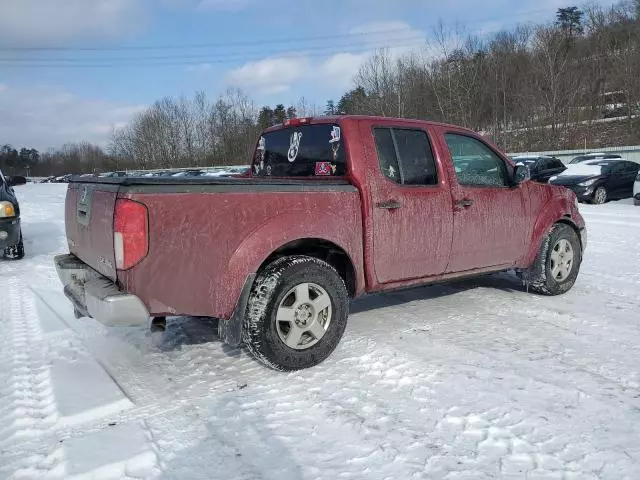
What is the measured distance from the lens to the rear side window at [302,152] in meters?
4.30

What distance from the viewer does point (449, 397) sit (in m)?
3.34

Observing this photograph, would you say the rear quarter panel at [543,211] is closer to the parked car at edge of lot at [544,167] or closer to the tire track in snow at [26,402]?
the tire track in snow at [26,402]

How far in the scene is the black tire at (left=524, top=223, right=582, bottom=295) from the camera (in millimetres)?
5559

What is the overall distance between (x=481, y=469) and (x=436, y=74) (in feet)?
151

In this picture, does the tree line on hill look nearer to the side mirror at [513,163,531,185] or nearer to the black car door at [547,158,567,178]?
the black car door at [547,158,567,178]

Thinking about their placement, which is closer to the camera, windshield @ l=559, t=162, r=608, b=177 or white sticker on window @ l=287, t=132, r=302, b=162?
white sticker on window @ l=287, t=132, r=302, b=162

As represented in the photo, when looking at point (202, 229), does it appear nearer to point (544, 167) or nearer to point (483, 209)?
point (483, 209)

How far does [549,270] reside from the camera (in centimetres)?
559

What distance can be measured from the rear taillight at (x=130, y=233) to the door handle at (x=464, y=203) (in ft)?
9.02

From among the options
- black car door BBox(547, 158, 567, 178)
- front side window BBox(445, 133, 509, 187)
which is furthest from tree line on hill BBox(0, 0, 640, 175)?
front side window BBox(445, 133, 509, 187)

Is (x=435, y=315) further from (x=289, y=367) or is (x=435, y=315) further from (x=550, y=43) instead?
(x=550, y=43)

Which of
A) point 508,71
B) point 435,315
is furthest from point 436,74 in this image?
point 435,315

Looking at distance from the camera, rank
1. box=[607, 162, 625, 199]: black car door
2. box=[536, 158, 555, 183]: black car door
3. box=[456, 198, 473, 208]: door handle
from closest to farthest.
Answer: box=[456, 198, 473, 208]: door handle → box=[607, 162, 625, 199]: black car door → box=[536, 158, 555, 183]: black car door

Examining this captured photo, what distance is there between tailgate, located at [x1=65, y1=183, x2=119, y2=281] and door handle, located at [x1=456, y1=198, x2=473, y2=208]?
2.89m
